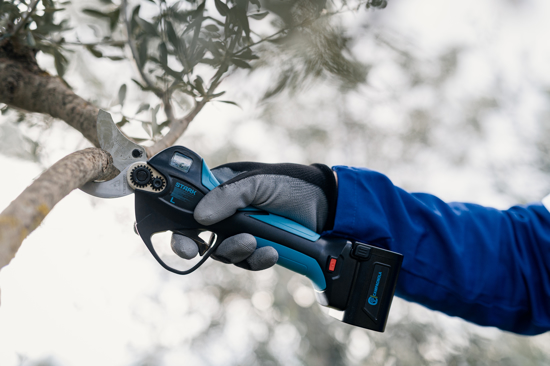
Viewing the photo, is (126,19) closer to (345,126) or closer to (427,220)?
(427,220)

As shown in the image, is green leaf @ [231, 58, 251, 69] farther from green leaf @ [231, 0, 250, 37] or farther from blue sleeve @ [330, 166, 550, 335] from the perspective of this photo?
blue sleeve @ [330, 166, 550, 335]

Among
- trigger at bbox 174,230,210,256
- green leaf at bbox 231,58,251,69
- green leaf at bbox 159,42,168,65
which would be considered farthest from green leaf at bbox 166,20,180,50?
trigger at bbox 174,230,210,256

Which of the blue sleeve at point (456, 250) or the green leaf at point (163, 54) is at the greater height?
the green leaf at point (163, 54)

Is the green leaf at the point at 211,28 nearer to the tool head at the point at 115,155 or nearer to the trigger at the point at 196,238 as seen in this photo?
the tool head at the point at 115,155

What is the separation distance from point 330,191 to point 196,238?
0.36 m

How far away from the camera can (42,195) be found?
1.64 ft

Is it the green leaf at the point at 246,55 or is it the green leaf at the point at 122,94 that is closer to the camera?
the green leaf at the point at 246,55

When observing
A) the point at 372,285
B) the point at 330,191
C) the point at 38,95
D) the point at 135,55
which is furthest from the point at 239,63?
the point at 372,285

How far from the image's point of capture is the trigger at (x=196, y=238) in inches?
32.0

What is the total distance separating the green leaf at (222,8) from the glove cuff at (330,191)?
443 millimetres

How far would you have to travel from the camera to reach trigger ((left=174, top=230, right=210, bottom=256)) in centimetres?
81

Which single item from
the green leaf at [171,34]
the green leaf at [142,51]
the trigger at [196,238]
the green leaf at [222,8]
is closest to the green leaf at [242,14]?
the green leaf at [222,8]

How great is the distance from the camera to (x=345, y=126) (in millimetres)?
3416

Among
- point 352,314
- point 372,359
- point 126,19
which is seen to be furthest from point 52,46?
point 372,359
